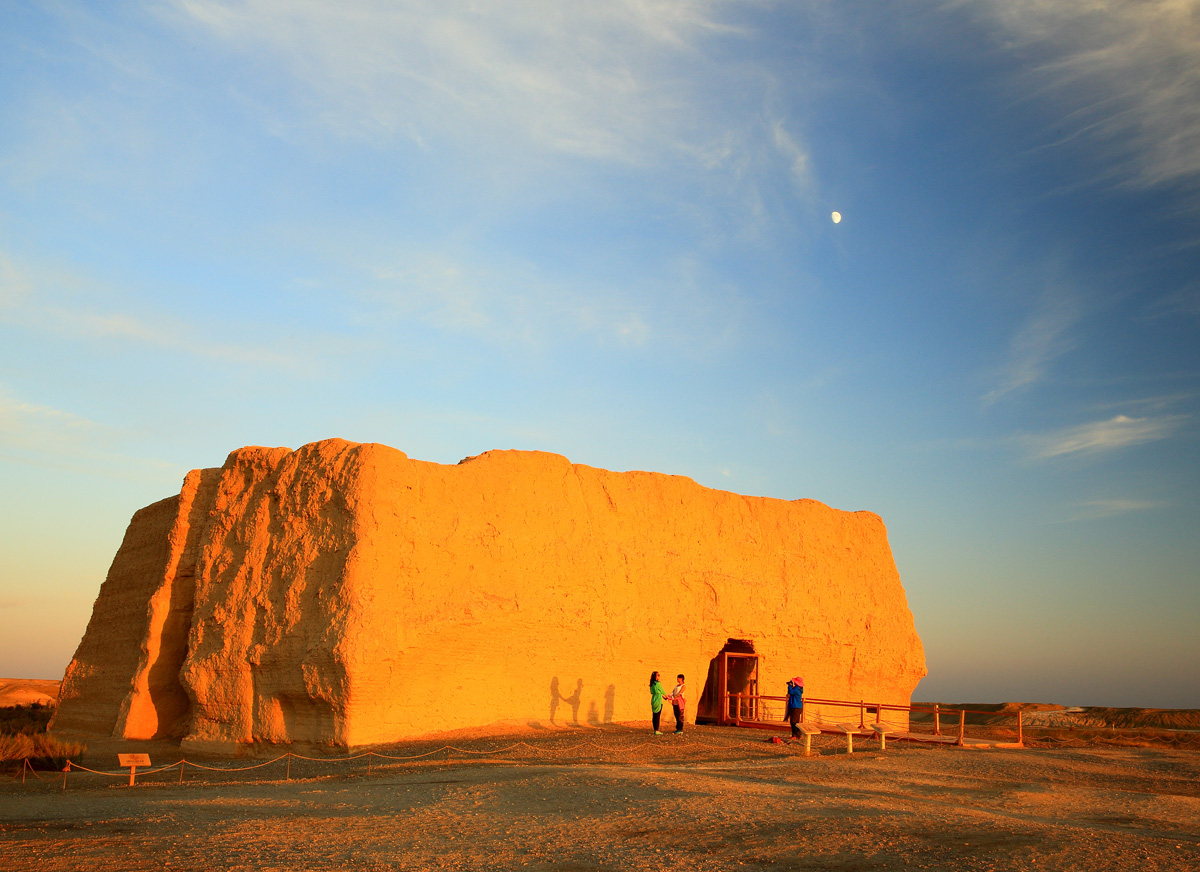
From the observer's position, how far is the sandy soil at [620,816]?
6.46 m

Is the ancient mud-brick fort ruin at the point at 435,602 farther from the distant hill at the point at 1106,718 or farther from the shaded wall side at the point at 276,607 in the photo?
the distant hill at the point at 1106,718

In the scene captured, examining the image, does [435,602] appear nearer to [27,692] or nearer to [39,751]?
[39,751]

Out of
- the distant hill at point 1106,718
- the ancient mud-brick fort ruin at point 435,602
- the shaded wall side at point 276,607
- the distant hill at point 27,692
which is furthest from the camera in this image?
the distant hill at point 27,692

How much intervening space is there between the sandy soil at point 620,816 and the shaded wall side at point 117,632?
18.7 feet

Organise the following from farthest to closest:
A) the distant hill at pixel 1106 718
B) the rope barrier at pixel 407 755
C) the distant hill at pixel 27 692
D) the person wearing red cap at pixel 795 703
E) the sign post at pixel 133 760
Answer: the distant hill at pixel 27 692 < the distant hill at pixel 1106 718 < the person wearing red cap at pixel 795 703 < the rope barrier at pixel 407 755 < the sign post at pixel 133 760

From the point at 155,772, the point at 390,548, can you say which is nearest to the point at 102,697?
the point at 155,772

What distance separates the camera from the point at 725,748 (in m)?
14.0

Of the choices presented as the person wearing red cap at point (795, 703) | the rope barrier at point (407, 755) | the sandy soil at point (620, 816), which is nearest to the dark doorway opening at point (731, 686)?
the person wearing red cap at point (795, 703)

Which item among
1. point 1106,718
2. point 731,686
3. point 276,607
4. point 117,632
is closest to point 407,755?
point 276,607

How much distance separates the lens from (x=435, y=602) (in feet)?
49.1

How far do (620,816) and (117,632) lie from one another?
14589mm

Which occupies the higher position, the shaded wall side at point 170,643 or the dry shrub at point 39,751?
the shaded wall side at point 170,643

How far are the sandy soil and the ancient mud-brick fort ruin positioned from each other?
1997mm

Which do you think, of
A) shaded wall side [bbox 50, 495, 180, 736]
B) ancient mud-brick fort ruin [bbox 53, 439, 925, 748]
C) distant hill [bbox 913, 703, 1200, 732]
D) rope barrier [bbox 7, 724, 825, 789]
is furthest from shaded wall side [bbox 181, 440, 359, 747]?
distant hill [bbox 913, 703, 1200, 732]
